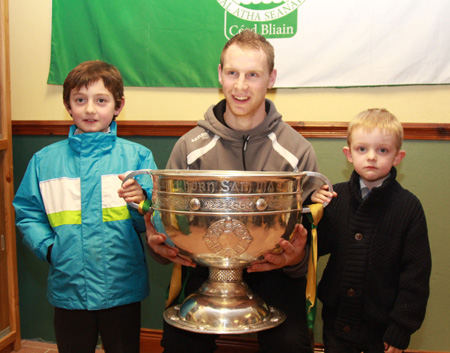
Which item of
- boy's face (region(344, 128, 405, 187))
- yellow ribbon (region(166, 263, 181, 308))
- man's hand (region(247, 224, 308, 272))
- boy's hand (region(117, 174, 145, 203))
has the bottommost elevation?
yellow ribbon (region(166, 263, 181, 308))

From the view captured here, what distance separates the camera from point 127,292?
1393 millimetres

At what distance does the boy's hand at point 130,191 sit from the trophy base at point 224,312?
28 cm

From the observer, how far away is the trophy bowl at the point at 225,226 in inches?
37.5

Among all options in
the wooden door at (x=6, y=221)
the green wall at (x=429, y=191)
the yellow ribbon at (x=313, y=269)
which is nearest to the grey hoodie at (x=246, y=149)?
the yellow ribbon at (x=313, y=269)

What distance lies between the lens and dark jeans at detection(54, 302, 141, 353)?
4.56 ft

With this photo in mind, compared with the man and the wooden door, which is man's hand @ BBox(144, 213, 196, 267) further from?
the wooden door

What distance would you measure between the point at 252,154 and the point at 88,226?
52 cm

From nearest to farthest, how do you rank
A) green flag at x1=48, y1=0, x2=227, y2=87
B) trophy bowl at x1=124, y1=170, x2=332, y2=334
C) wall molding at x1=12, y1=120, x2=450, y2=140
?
1. trophy bowl at x1=124, y1=170, x2=332, y2=334
2. wall molding at x1=12, y1=120, x2=450, y2=140
3. green flag at x1=48, y1=0, x2=227, y2=87

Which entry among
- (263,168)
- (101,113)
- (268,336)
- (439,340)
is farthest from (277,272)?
(439,340)

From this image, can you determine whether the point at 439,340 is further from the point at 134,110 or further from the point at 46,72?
the point at 46,72

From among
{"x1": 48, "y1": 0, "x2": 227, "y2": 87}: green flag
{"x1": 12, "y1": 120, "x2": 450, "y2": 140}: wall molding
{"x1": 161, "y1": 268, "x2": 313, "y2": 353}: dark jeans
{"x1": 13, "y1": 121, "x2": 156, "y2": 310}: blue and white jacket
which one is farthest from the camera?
{"x1": 48, "y1": 0, "x2": 227, "y2": 87}: green flag

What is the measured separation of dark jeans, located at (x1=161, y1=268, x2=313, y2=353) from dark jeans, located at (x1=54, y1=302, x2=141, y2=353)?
18 centimetres

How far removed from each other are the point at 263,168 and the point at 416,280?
50cm

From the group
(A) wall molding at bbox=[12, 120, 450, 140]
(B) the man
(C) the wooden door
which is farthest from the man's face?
(C) the wooden door
